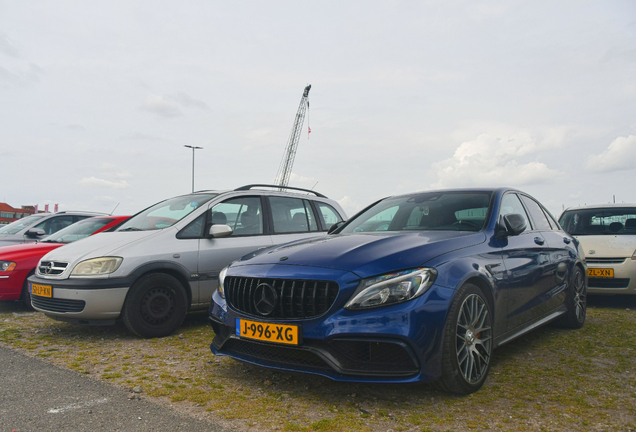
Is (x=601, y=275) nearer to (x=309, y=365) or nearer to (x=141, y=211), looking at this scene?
(x=309, y=365)

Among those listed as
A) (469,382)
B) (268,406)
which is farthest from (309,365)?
(469,382)

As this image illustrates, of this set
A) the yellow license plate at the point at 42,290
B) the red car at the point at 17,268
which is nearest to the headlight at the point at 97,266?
the yellow license plate at the point at 42,290

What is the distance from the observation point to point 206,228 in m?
5.85

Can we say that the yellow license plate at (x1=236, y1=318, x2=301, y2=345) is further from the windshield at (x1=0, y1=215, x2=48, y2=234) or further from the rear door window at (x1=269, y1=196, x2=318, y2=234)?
the windshield at (x1=0, y1=215, x2=48, y2=234)

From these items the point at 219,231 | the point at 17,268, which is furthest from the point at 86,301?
the point at 17,268

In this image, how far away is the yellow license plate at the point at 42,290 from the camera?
5.17 m

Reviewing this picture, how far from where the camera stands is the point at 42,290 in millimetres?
5266

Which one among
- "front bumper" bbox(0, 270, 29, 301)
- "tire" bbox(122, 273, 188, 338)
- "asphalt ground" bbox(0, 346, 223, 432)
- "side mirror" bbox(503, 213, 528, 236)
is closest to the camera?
"asphalt ground" bbox(0, 346, 223, 432)

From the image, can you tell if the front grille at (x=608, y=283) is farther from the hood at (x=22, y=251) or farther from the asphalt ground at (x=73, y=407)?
the hood at (x=22, y=251)

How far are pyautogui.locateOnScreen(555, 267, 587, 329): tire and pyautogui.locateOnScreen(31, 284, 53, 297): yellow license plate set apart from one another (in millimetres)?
5398

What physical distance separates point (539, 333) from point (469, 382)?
2.43m

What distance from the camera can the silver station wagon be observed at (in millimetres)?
5039

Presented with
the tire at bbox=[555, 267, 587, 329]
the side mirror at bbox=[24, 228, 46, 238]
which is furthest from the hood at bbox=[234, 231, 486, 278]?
the side mirror at bbox=[24, 228, 46, 238]

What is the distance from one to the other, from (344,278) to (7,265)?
5.74 m
